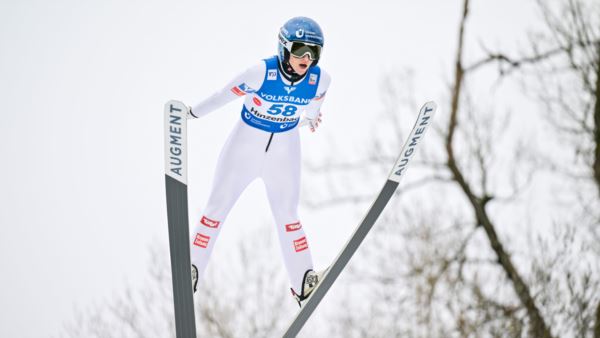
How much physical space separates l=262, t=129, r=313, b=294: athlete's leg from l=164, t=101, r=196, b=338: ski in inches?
22.5

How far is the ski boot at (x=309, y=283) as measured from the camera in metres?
3.66

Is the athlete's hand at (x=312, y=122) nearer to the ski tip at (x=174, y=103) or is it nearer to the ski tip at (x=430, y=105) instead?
the ski tip at (x=430, y=105)

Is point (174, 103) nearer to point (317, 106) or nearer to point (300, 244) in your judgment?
point (317, 106)

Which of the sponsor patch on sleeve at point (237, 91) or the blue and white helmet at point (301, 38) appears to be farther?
the sponsor patch on sleeve at point (237, 91)

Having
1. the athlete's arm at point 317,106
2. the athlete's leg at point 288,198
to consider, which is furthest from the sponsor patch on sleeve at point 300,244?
the athlete's arm at point 317,106

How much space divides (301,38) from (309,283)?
1.52 m

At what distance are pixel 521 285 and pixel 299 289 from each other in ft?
23.8

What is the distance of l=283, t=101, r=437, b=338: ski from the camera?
3.64m

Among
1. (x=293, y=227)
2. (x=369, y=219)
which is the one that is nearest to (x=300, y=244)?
(x=293, y=227)

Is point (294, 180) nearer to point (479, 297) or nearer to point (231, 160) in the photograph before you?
point (231, 160)

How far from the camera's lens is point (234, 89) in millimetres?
3271

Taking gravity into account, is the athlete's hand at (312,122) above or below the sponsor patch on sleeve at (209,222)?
above

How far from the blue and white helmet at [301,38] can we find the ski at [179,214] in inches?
26.2

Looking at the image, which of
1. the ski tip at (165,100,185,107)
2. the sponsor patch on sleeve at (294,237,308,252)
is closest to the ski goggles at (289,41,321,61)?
the ski tip at (165,100,185,107)
